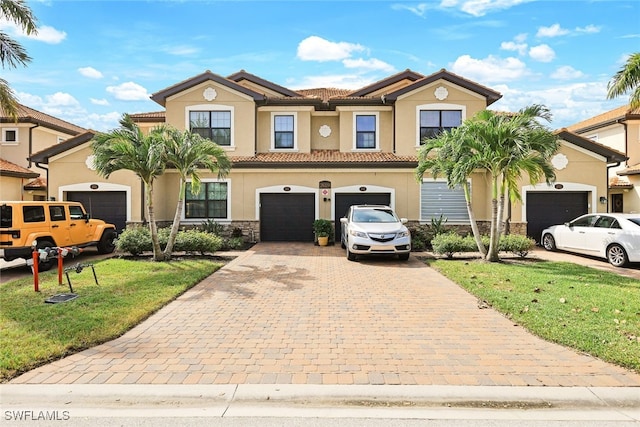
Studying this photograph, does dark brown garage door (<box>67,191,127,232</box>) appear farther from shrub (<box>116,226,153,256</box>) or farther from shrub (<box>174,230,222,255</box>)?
shrub (<box>174,230,222,255</box>)

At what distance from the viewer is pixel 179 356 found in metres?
4.84

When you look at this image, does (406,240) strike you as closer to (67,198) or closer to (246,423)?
(246,423)

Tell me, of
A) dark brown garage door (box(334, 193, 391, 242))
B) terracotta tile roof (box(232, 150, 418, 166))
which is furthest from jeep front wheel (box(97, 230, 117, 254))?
dark brown garage door (box(334, 193, 391, 242))

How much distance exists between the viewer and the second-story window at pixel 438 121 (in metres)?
17.6

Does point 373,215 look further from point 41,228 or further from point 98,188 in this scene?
point 98,188

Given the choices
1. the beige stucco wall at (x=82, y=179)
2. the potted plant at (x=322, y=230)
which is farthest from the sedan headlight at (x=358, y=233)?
the beige stucco wall at (x=82, y=179)

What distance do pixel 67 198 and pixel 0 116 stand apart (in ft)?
38.4

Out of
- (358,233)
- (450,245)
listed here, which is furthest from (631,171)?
(358,233)

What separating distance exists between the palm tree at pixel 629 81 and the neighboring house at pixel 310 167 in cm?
285

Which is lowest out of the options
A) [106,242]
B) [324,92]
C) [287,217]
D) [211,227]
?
[106,242]

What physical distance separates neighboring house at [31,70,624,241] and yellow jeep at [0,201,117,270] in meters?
3.44

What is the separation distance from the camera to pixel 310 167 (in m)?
16.5

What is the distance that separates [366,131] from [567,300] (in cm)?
1265

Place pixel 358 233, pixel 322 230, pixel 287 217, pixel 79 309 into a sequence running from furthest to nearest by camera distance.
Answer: pixel 287 217 < pixel 322 230 < pixel 358 233 < pixel 79 309
